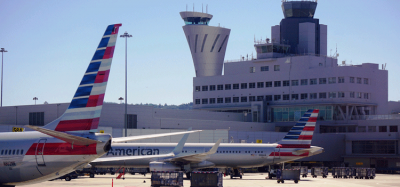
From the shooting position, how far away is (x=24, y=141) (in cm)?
2370

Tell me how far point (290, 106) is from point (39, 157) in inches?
3873

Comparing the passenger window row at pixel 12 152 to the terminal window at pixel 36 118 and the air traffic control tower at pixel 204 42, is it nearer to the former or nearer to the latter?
the terminal window at pixel 36 118

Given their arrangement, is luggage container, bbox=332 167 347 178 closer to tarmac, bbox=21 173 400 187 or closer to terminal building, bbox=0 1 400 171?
tarmac, bbox=21 173 400 187

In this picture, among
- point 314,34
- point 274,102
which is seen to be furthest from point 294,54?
point 274,102

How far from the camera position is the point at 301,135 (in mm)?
62781

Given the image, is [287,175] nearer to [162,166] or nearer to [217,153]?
[217,153]

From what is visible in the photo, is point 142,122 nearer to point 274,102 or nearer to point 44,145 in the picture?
point 274,102

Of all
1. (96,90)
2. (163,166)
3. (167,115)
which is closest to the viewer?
(96,90)

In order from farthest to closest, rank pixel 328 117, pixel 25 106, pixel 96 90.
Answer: pixel 328 117 < pixel 25 106 < pixel 96 90

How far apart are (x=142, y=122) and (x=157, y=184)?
49.2 meters

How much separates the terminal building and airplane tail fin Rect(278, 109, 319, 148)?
83.4ft

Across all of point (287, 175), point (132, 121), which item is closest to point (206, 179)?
point (287, 175)

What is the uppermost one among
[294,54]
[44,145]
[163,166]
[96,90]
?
[294,54]

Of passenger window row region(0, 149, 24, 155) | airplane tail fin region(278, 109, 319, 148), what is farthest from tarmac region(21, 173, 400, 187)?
passenger window row region(0, 149, 24, 155)
